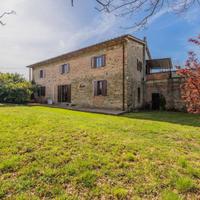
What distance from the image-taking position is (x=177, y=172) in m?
3.62

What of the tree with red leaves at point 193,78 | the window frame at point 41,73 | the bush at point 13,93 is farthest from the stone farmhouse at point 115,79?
the tree with red leaves at point 193,78

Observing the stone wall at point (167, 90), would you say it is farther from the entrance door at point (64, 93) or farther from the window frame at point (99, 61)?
A: the entrance door at point (64, 93)

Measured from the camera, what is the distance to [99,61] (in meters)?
15.9

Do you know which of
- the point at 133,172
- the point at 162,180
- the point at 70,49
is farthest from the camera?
the point at 70,49

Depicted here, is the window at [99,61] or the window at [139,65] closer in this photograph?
the window at [99,61]

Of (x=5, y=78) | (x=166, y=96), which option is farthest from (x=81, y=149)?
(x=5, y=78)

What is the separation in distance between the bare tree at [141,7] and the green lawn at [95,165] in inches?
→ 112

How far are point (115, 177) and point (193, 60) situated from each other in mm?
4210

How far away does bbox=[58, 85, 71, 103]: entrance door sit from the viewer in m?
18.7

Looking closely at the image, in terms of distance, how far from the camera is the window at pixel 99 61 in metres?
A: 15.5

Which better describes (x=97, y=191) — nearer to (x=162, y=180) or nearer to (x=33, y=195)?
(x=33, y=195)

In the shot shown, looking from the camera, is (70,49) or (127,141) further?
(70,49)

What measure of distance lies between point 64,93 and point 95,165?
52.6 feet

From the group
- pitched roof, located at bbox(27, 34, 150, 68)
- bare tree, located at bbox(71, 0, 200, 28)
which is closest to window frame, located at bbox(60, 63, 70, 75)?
pitched roof, located at bbox(27, 34, 150, 68)
